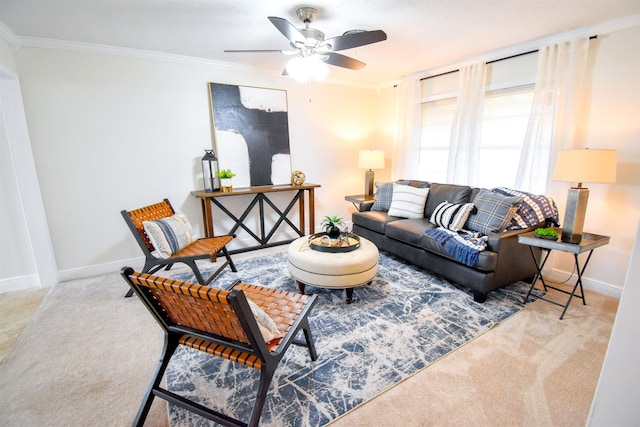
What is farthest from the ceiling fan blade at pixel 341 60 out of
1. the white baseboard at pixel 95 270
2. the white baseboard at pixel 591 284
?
the white baseboard at pixel 95 270

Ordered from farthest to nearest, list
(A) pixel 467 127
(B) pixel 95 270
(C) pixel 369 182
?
(C) pixel 369 182 → (A) pixel 467 127 → (B) pixel 95 270

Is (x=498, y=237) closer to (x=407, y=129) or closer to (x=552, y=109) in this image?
(x=552, y=109)

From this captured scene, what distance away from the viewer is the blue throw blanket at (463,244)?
245 cm

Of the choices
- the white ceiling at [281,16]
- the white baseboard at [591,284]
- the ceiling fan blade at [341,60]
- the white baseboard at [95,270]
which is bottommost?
the white baseboard at [591,284]

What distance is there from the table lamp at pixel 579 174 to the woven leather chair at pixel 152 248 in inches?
123

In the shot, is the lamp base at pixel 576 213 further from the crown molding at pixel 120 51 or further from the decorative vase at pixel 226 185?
the crown molding at pixel 120 51

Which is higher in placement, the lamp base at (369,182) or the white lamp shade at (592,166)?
the white lamp shade at (592,166)

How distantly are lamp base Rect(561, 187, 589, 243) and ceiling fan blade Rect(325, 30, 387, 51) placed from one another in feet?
6.39

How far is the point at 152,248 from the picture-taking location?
106 inches

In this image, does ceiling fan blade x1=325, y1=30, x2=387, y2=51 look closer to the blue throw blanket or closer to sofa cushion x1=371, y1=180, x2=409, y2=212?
the blue throw blanket

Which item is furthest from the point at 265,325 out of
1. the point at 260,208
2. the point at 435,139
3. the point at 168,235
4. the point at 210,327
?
the point at 435,139

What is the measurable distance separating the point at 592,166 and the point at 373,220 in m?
2.09

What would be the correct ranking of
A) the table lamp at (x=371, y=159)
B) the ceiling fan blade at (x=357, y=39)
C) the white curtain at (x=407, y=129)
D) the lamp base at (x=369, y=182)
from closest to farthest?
1. the ceiling fan blade at (x=357, y=39)
2. the white curtain at (x=407, y=129)
3. the table lamp at (x=371, y=159)
4. the lamp base at (x=369, y=182)

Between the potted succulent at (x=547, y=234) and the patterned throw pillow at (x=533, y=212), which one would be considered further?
the patterned throw pillow at (x=533, y=212)
